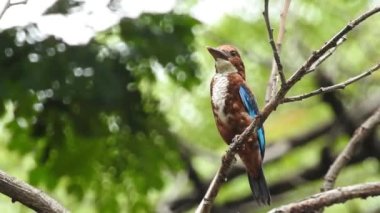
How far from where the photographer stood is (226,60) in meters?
3.64

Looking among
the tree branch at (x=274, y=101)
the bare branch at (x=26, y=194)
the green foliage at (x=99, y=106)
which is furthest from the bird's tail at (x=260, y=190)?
the green foliage at (x=99, y=106)

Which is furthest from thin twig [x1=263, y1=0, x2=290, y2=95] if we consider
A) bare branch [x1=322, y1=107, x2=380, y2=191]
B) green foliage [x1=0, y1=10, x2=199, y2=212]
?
green foliage [x1=0, y1=10, x2=199, y2=212]

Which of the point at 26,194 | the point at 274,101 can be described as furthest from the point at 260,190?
the point at 26,194

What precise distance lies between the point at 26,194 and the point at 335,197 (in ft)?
3.52

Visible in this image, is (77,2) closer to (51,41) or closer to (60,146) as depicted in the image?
(51,41)

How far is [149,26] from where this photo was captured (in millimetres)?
5316

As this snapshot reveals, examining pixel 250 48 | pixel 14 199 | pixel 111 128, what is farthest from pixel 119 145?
pixel 250 48

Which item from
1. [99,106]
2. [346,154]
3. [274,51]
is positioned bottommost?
[346,154]

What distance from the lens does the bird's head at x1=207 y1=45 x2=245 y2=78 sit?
363 cm

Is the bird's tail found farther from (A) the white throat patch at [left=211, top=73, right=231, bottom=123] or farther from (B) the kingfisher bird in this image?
(A) the white throat patch at [left=211, top=73, right=231, bottom=123]

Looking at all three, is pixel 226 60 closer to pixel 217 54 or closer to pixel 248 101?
pixel 217 54

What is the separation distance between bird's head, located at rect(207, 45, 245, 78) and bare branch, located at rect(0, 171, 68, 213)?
0.86m

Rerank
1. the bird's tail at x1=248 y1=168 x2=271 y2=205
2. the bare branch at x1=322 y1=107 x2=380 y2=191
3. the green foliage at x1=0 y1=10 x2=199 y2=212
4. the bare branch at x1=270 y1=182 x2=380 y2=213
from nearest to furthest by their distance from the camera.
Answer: the bare branch at x1=270 y1=182 x2=380 y2=213 < the bird's tail at x1=248 y1=168 x2=271 y2=205 < the bare branch at x1=322 y1=107 x2=380 y2=191 < the green foliage at x1=0 y1=10 x2=199 y2=212

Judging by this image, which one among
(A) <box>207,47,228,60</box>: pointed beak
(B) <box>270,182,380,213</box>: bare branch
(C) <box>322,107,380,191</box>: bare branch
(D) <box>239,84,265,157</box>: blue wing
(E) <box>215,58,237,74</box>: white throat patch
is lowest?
(C) <box>322,107,380,191</box>: bare branch
